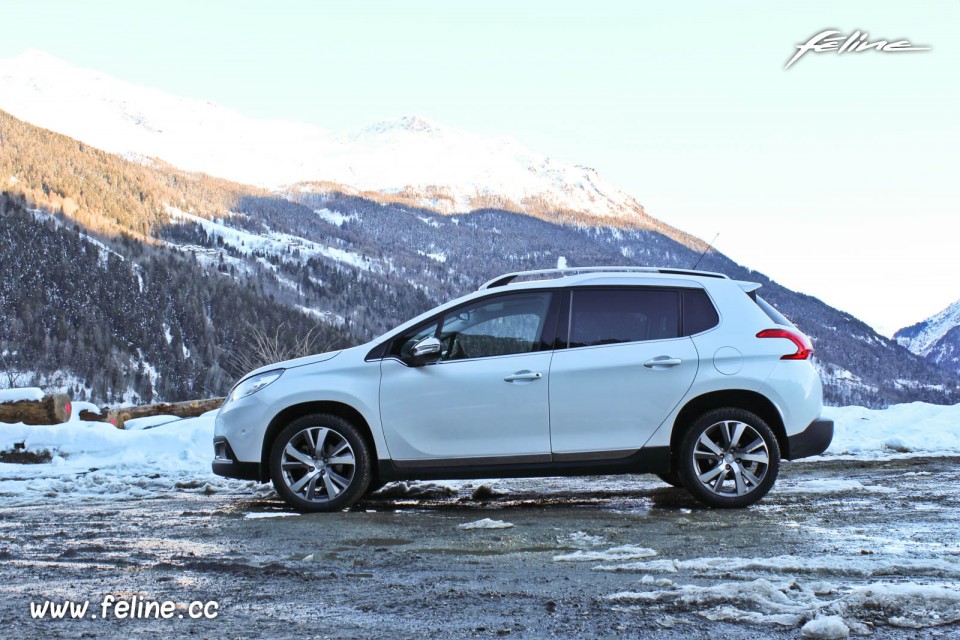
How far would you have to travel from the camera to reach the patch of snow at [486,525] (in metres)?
5.76

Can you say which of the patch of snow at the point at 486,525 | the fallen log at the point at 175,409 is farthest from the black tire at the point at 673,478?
the fallen log at the point at 175,409

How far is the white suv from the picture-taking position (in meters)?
6.49

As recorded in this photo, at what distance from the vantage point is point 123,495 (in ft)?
26.1

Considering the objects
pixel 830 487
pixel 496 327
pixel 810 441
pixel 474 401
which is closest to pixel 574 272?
pixel 496 327

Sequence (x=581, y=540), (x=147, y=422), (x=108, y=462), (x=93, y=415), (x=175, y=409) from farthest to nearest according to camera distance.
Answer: (x=175, y=409), (x=147, y=422), (x=93, y=415), (x=108, y=462), (x=581, y=540)

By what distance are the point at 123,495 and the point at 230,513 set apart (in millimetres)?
1809

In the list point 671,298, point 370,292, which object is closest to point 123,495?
point 671,298

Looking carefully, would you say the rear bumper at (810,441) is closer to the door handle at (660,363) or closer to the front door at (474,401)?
the door handle at (660,363)

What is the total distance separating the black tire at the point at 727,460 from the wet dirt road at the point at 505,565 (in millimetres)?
193

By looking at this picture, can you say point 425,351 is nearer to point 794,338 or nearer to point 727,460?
point 727,460

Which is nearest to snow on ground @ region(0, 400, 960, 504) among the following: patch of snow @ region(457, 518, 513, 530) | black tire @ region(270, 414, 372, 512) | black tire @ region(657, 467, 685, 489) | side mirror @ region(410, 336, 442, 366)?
black tire @ region(657, 467, 685, 489)

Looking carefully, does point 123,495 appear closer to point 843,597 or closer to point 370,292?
point 843,597

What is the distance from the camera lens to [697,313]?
6.83 m

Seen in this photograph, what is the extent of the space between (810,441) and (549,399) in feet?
6.25
